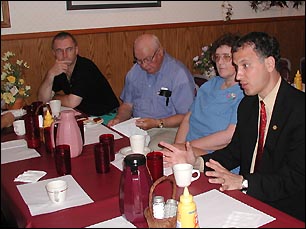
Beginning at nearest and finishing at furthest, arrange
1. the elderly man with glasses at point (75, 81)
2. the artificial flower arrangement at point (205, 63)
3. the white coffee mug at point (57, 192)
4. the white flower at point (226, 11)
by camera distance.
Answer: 1. the white coffee mug at point (57, 192)
2. the elderly man with glasses at point (75, 81)
3. the artificial flower arrangement at point (205, 63)
4. the white flower at point (226, 11)

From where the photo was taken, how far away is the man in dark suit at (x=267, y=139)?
1.58m

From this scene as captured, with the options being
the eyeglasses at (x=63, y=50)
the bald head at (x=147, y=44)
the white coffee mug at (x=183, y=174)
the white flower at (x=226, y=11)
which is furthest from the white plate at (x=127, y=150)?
the white flower at (x=226, y=11)

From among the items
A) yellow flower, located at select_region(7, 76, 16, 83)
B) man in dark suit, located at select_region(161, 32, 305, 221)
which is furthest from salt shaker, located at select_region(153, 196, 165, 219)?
yellow flower, located at select_region(7, 76, 16, 83)

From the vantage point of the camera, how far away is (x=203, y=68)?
4125mm

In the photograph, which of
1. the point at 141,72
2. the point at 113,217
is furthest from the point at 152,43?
the point at 113,217

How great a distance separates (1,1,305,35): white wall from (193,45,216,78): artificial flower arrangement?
1.41 ft

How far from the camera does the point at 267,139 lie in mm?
1700

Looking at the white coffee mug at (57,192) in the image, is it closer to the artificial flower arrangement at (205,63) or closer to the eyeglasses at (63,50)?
the eyeglasses at (63,50)

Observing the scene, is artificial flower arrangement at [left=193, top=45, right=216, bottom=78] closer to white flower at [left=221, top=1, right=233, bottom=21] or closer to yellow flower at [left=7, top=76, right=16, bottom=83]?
white flower at [left=221, top=1, right=233, bottom=21]

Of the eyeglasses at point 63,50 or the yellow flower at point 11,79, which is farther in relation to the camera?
the eyeglasses at point 63,50

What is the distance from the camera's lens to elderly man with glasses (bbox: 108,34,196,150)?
2.90 metres

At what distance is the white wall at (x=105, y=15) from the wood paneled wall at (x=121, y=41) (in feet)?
0.18

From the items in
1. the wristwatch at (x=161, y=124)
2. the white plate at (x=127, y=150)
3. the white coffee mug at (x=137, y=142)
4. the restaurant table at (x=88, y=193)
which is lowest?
the wristwatch at (x=161, y=124)

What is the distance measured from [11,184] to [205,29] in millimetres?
3244
